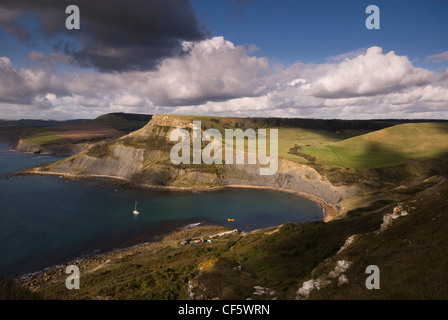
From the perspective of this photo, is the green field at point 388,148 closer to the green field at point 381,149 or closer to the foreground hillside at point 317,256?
the green field at point 381,149

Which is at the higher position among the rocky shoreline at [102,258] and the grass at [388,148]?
the grass at [388,148]

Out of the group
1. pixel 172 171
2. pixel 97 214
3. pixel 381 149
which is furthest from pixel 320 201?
pixel 97 214

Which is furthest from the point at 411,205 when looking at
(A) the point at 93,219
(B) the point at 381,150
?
(B) the point at 381,150

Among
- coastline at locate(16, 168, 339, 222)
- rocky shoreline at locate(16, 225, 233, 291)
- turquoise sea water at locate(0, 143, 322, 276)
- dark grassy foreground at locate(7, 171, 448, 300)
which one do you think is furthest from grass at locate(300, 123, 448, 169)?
dark grassy foreground at locate(7, 171, 448, 300)

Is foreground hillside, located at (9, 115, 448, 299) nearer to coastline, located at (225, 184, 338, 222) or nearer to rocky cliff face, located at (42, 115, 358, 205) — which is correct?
rocky cliff face, located at (42, 115, 358, 205)

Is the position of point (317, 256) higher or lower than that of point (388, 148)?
lower

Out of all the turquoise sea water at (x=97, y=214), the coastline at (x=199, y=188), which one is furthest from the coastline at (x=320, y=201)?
the turquoise sea water at (x=97, y=214)

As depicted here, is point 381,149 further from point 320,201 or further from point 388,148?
point 320,201
